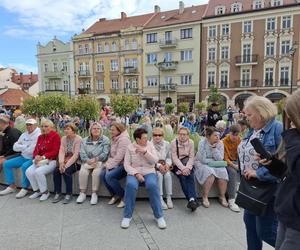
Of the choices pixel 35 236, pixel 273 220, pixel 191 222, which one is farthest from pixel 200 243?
pixel 35 236

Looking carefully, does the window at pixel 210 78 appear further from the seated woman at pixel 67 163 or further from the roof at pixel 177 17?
the seated woman at pixel 67 163

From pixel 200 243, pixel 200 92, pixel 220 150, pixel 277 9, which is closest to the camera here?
pixel 200 243

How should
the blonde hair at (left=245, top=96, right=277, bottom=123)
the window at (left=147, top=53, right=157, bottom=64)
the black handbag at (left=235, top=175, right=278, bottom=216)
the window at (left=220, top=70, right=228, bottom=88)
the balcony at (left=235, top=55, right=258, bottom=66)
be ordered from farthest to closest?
the window at (left=147, top=53, right=157, bottom=64) < the window at (left=220, top=70, right=228, bottom=88) < the balcony at (left=235, top=55, right=258, bottom=66) < the blonde hair at (left=245, top=96, right=277, bottom=123) < the black handbag at (left=235, top=175, right=278, bottom=216)

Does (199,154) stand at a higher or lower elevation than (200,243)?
higher

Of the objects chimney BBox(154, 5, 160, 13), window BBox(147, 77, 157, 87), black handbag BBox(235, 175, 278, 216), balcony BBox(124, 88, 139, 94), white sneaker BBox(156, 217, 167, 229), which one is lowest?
white sneaker BBox(156, 217, 167, 229)

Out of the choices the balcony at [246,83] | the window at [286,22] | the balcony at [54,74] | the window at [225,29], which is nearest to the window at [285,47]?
A: the window at [286,22]

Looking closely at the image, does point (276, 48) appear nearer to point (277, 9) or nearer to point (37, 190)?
point (277, 9)

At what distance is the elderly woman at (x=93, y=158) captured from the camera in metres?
4.91

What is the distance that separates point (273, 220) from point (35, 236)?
309 cm

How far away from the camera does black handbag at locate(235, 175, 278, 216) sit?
235 cm

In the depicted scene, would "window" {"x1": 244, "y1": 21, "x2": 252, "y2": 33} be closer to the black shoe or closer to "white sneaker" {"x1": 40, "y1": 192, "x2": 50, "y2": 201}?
the black shoe

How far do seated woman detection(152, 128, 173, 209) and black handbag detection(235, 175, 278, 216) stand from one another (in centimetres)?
222

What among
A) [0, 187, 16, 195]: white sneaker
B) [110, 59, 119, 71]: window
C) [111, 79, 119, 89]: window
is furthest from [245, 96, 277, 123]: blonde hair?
[110, 59, 119, 71]: window

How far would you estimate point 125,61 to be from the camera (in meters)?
42.1
